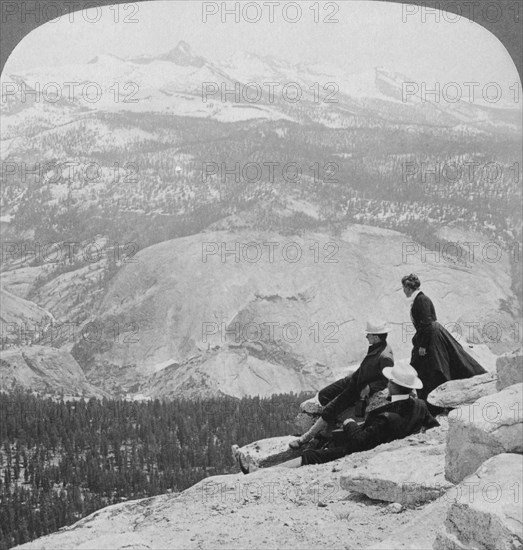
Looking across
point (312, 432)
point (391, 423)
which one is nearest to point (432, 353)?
point (312, 432)

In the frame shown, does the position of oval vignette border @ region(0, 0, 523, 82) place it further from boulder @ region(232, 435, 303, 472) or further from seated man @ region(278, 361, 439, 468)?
boulder @ region(232, 435, 303, 472)

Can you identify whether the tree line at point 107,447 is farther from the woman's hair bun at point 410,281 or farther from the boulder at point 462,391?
the woman's hair bun at point 410,281

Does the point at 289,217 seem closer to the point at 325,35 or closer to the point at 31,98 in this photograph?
the point at 325,35

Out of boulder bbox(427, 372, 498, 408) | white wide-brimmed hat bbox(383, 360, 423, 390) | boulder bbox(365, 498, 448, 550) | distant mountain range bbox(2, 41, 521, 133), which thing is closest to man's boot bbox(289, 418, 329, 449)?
boulder bbox(427, 372, 498, 408)

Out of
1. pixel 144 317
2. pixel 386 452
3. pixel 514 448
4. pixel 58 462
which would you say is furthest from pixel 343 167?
pixel 514 448

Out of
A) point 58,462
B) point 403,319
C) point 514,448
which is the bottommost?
point 58,462

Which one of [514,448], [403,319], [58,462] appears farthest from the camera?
[403,319]

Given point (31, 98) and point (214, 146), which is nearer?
point (31, 98)
